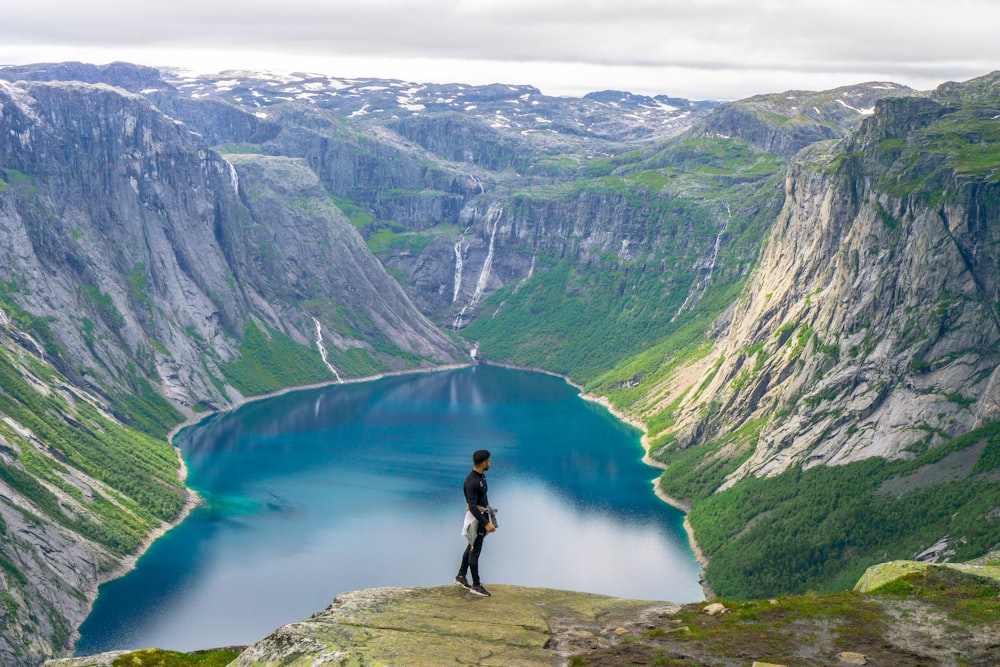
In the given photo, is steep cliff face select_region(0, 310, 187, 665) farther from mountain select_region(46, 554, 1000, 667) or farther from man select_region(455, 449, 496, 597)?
man select_region(455, 449, 496, 597)

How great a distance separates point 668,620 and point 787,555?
10705 centimetres

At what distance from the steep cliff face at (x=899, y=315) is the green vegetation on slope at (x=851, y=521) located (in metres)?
4.60

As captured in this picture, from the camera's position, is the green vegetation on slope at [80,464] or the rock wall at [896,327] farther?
the rock wall at [896,327]

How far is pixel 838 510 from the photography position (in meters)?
144

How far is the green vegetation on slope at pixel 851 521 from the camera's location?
129 m

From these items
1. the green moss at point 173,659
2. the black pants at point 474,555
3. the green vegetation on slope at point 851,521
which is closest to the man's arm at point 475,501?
the black pants at point 474,555

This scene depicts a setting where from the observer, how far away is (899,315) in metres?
164

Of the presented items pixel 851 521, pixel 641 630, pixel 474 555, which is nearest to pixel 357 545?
pixel 851 521

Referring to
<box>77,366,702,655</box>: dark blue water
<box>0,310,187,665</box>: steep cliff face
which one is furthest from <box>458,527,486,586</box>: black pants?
<box>0,310,187,665</box>: steep cliff face

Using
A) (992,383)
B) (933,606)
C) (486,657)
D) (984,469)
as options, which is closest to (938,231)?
(992,383)

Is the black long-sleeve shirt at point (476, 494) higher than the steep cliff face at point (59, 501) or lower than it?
higher

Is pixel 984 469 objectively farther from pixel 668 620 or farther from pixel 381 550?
pixel 668 620

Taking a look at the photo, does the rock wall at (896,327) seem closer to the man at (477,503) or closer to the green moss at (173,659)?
the man at (477,503)

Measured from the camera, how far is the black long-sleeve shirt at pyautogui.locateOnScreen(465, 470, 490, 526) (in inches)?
1545
